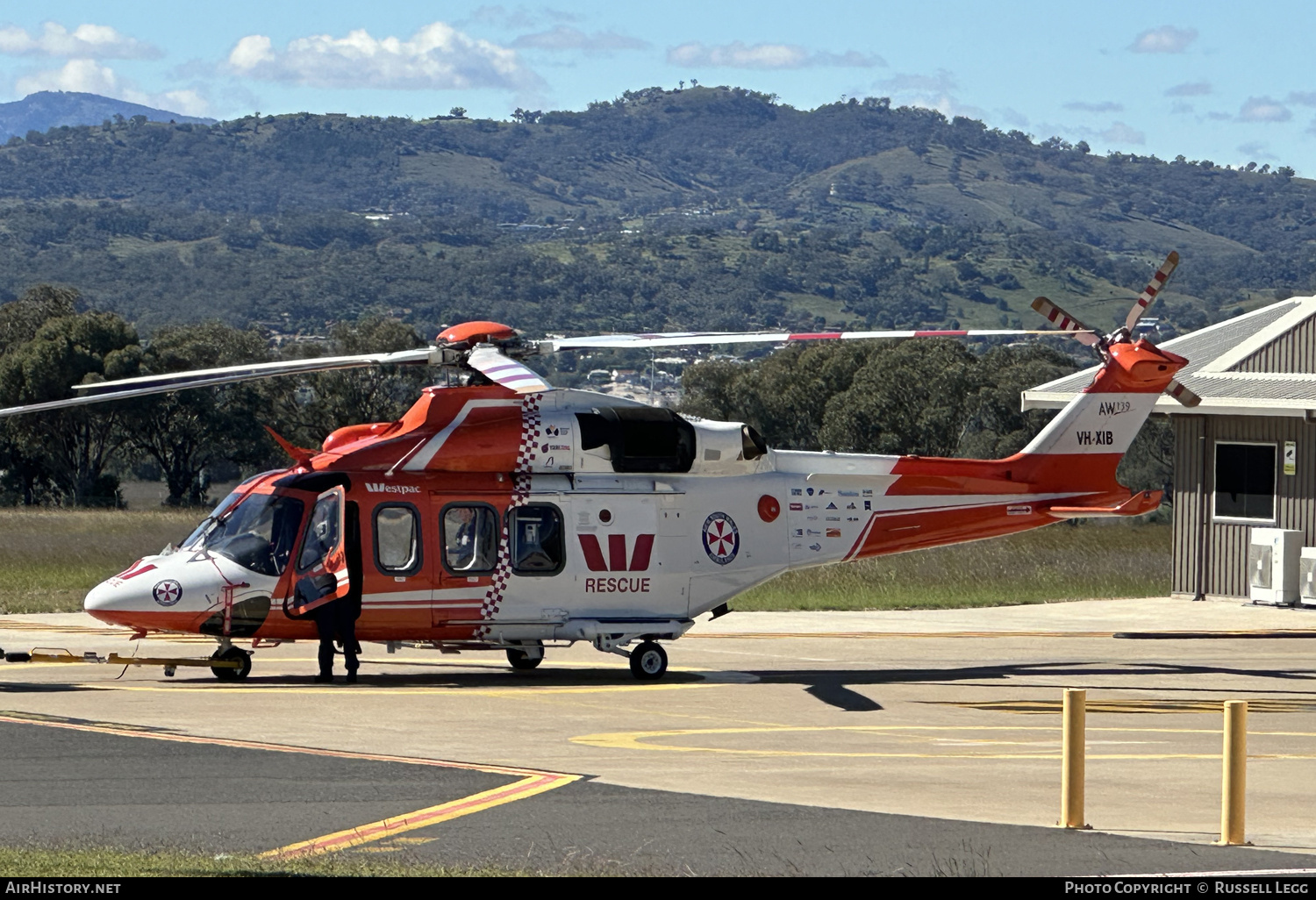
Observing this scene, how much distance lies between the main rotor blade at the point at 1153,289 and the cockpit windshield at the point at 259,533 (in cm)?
918

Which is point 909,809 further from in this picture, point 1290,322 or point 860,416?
point 860,416

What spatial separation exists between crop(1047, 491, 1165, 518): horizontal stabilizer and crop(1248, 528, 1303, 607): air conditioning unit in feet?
21.3

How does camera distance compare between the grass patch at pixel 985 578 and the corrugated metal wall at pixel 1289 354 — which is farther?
the grass patch at pixel 985 578

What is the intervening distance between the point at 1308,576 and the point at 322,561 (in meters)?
15.6

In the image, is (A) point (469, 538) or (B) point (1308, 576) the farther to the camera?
(B) point (1308, 576)

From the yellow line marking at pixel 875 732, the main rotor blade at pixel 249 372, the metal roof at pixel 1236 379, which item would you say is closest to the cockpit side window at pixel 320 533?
the main rotor blade at pixel 249 372

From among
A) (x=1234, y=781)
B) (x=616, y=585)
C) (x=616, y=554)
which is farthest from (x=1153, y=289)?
(x=1234, y=781)

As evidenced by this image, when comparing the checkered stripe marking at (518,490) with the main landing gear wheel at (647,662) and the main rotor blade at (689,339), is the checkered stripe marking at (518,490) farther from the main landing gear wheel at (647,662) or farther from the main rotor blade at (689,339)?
the main landing gear wheel at (647,662)

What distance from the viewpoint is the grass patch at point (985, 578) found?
91.9 ft

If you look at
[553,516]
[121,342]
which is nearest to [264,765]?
[553,516]

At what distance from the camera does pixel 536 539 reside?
18328mm

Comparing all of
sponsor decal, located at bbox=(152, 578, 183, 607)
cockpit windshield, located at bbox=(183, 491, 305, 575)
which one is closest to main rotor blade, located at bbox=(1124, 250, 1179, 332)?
cockpit windshield, located at bbox=(183, 491, 305, 575)

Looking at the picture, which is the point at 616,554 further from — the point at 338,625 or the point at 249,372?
the point at 249,372

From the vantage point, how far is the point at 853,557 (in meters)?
19.8
